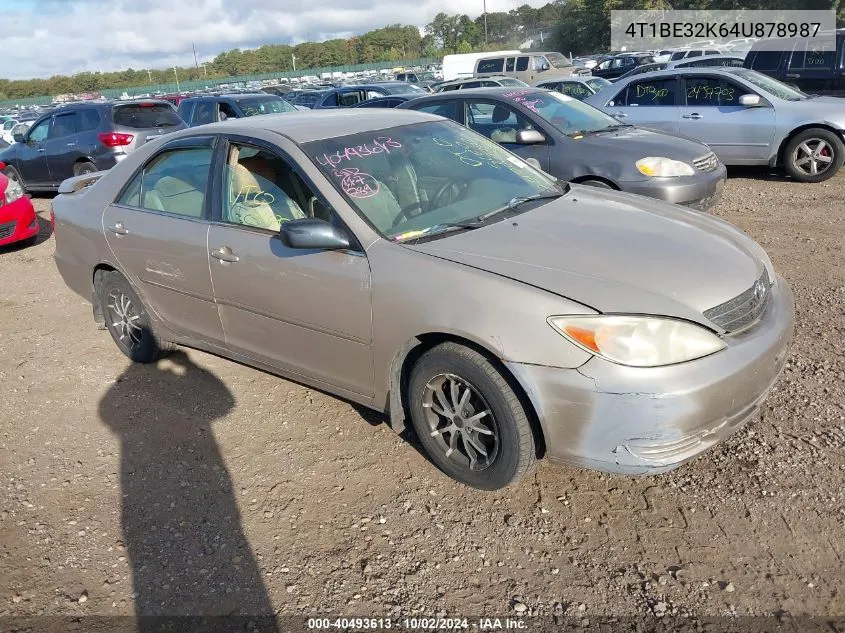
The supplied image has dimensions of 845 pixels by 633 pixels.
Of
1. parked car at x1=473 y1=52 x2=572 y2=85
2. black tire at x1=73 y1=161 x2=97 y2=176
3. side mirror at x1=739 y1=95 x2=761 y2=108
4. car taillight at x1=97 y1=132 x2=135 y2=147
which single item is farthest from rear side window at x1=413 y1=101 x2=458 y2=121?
parked car at x1=473 y1=52 x2=572 y2=85

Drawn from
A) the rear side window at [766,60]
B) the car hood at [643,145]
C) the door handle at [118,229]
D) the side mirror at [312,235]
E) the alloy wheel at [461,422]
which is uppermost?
A: the rear side window at [766,60]

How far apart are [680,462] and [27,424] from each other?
3708mm

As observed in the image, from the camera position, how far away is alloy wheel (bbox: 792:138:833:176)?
840cm

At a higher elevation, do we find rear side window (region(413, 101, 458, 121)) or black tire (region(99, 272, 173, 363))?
rear side window (region(413, 101, 458, 121))

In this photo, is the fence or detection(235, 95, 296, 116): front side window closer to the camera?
detection(235, 95, 296, 116): front side window

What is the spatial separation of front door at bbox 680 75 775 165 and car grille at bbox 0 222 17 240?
8.79m

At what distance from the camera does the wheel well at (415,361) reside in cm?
273

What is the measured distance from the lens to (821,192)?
8055 millimetres

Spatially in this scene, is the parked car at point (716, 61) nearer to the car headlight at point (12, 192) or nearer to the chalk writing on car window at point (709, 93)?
the chalk writing on car window at point (709, 93)

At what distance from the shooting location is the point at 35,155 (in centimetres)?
1133

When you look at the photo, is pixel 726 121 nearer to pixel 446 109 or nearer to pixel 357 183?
pixel 446 109

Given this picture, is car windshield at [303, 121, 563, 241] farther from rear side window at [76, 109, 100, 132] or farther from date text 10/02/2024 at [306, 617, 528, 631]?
rear side window at [76, 109, 100, 132]

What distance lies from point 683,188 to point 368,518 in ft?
15.7

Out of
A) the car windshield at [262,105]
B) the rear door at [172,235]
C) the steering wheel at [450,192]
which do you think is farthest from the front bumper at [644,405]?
the car windshield at [262,105]
